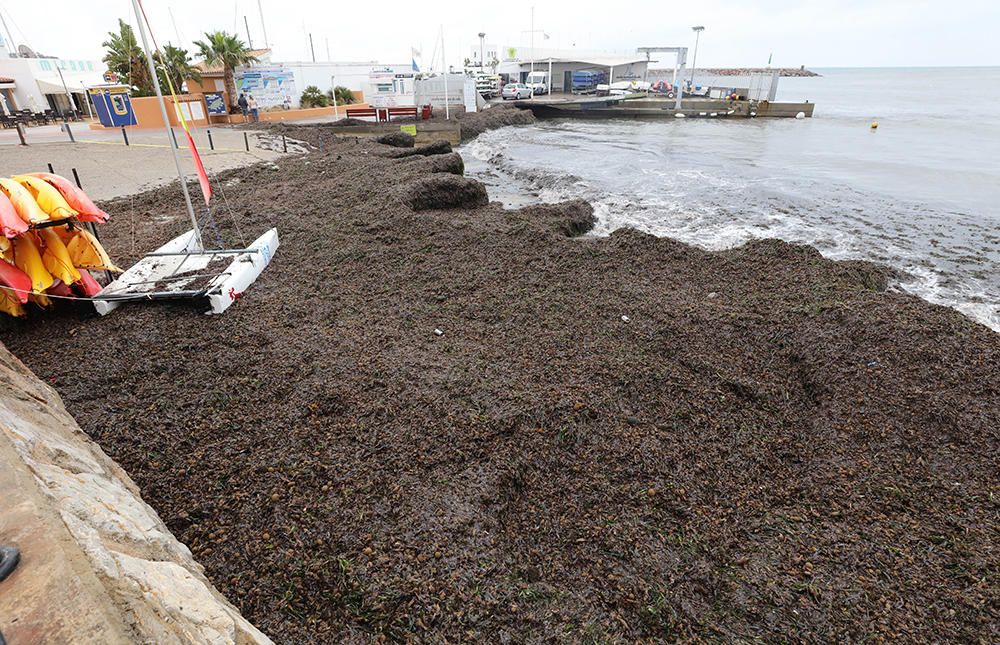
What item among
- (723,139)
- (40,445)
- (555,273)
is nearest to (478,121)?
(723,139)

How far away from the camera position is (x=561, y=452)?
4527mm

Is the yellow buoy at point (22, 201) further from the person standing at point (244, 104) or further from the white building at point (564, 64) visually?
the white building at point (564, 64)

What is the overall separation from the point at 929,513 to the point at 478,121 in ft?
121

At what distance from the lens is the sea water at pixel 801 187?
39.5 feet

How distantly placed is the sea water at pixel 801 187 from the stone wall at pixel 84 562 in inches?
441

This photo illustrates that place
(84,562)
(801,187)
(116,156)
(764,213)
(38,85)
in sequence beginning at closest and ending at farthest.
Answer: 1. (84,562)
2. (764,213)
3. (116,156)
4. (801,187)
5. (38,85)

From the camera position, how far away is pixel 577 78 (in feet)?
246

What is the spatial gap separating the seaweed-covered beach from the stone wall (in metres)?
0.89

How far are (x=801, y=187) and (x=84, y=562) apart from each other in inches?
904

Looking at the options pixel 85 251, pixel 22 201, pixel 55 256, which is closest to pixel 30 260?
pixel 55 256

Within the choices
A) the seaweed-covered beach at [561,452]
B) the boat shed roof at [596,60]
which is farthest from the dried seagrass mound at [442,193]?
the boat shed roof at [596,60]

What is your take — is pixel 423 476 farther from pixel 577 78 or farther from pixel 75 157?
pixel 577 78

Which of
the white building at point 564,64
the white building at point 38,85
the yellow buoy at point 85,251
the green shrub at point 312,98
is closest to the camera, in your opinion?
the yellow buoy at point 85,251

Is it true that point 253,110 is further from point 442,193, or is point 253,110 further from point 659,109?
point 659,109
